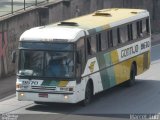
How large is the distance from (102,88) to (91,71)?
1359mm

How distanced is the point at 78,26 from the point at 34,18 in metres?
10.8

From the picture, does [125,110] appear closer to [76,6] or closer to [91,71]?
[91,71]

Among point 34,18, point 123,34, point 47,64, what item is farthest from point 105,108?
point 34,18

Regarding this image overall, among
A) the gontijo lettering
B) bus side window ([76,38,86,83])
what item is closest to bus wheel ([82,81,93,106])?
bus side window ([76,38,86,83])

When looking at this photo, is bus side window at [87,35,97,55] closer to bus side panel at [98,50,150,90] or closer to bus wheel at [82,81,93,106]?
bus side panel at [98,50,150,90]

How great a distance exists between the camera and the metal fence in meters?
34.2

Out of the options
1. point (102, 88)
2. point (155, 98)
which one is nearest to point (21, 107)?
point (102, 88)

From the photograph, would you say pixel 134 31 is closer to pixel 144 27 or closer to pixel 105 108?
pixel 144 27

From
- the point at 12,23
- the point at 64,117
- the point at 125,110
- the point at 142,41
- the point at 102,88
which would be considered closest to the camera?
the point at 64,117

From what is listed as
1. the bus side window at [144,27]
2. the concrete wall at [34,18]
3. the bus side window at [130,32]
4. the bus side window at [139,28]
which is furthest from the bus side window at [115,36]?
the concrete wall at [34,18]

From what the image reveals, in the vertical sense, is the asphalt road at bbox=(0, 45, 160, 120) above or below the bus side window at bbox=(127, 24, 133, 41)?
below

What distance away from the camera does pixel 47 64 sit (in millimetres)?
22094

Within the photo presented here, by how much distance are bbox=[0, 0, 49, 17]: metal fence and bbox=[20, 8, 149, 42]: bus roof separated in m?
7.65

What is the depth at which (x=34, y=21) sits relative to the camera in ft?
111
